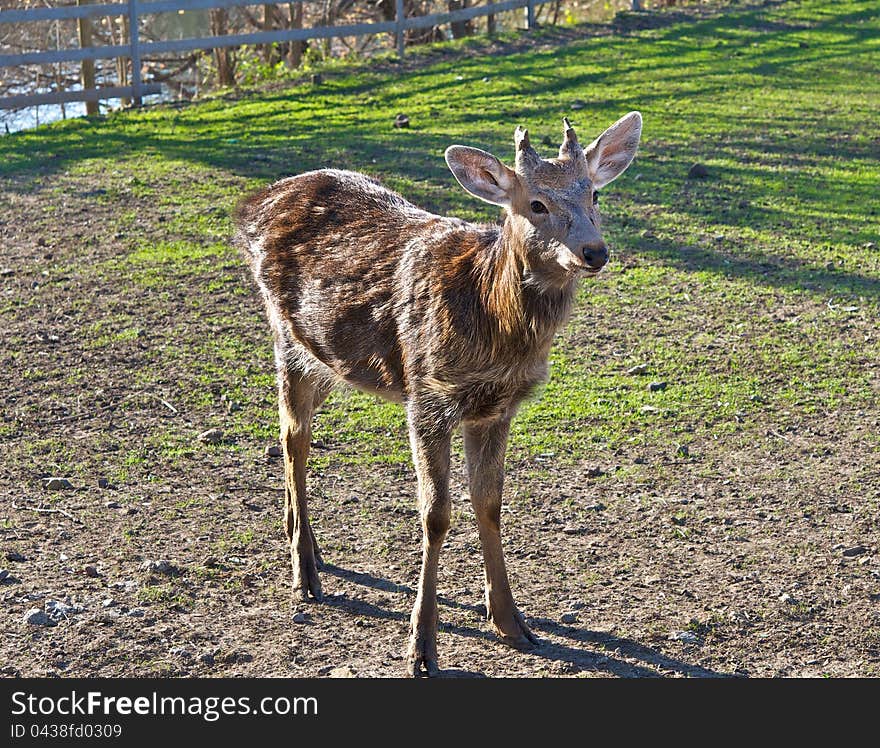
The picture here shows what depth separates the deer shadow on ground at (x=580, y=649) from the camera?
5.20 meters

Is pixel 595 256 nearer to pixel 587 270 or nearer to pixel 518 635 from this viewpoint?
pixel 587 270

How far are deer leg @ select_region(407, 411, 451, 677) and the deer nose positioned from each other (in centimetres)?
97

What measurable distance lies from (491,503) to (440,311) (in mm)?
866

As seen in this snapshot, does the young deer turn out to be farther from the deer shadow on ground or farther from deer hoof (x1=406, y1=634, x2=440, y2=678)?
the deer shadow on ground

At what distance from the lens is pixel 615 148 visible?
224 inches

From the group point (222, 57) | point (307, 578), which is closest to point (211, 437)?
point (307, 578)

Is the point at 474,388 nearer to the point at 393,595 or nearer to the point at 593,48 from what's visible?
the point at 393,595

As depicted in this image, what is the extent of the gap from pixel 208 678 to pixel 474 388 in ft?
5.28

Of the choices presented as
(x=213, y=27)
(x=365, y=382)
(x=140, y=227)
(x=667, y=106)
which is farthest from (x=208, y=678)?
(x=213, y=27)

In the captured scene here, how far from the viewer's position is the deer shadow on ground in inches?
205

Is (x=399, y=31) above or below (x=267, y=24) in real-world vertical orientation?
below

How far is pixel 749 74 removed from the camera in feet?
52.4

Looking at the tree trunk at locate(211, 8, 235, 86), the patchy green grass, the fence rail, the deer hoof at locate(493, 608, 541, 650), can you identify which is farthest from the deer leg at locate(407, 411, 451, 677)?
the tree trunk at locate(211, 8, 235, 86)

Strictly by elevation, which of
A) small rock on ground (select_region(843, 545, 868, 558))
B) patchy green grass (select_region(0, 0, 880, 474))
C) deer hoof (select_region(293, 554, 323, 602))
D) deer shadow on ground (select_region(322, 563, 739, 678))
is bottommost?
deer shadow on ground (select_region(322, 563, 739, 678))
